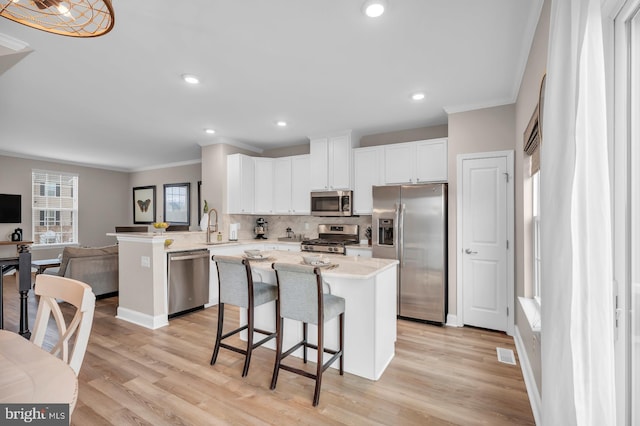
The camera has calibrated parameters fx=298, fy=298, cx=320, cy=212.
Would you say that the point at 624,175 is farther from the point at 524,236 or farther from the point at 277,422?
the point at 277,422

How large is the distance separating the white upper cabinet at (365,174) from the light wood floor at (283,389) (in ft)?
6.60

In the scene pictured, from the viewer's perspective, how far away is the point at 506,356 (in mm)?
2805

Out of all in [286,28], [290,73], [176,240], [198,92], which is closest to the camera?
[286,28]

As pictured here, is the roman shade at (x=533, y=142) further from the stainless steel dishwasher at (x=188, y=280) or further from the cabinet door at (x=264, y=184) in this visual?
the stainless steel dishwasher at (x=188, y=280)

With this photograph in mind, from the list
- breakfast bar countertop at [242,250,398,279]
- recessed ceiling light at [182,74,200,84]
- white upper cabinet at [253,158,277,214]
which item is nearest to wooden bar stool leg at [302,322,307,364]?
breakfast bar countertop at [242,250,398,279]

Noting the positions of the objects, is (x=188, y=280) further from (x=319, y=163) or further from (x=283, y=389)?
(x=319, y=163)

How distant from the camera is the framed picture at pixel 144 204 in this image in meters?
7.99

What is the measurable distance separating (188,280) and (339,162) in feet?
9.07

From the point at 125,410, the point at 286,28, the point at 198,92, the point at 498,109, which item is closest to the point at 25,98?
the point at 198,92

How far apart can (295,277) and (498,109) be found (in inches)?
119

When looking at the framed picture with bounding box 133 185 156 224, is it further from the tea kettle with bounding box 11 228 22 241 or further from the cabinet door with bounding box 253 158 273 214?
the cabinet door with bounding box 253 158 273 214

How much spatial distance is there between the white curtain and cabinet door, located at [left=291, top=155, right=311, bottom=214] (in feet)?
13.3

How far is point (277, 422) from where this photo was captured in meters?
1.90

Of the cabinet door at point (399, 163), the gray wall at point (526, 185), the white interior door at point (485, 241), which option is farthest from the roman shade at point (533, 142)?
the cabinet door at point (399, 163)
